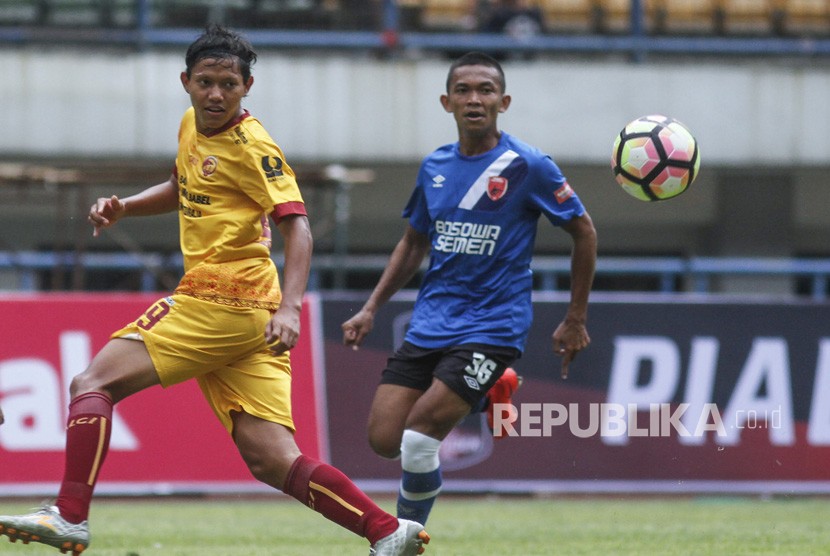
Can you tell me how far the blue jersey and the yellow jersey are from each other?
3.70ft

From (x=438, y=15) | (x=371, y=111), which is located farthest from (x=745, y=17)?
(x=371, y=111)

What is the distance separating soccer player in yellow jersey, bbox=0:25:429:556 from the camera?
19.0 ft

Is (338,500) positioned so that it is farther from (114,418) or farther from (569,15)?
(569,15)

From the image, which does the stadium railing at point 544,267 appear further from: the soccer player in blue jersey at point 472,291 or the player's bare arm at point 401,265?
the soccer player in blue jersey at point 472,291

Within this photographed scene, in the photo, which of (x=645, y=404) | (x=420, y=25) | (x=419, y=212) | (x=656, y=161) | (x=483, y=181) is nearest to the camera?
(x=483, y=181)

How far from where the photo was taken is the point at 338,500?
229 inches

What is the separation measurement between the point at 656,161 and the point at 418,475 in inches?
77.3

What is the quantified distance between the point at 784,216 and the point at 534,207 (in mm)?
11306

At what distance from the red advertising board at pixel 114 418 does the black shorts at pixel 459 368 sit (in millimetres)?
4622

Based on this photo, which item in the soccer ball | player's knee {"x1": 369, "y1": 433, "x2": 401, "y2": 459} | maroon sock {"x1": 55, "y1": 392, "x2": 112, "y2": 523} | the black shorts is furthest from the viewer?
the soccer ball

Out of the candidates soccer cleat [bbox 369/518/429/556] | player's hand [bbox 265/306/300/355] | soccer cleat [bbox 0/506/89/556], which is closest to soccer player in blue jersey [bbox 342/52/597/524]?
soccer cleat [bbox 369/518/429/556]

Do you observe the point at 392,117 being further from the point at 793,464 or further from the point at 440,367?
the point at 440,367

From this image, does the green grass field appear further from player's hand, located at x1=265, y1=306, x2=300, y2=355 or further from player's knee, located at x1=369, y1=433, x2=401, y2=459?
player's hand, located at x1=265, y1=306, x2=300, y2=355

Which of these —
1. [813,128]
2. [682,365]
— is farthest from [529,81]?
[682,365]
